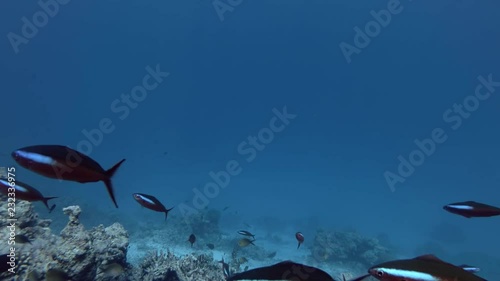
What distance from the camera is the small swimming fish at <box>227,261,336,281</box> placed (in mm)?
1876

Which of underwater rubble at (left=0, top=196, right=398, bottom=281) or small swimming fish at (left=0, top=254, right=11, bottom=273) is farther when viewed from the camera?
Result: underwater rubble at (left=0, top=196, right=398, bottom=281)

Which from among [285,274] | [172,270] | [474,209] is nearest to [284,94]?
[172,270]

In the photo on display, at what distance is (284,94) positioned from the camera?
14088 cm

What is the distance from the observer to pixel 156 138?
180125mm

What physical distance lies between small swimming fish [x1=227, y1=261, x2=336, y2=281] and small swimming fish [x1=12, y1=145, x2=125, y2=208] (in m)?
1.40

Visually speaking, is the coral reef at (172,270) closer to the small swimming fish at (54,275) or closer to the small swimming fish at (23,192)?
the small swimming fish at (54,275)

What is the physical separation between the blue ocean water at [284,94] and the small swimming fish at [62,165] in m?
60.3

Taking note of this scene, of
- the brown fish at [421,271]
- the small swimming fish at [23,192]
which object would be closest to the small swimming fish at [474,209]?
the brown fish at [421,271]

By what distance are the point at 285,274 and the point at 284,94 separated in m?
142

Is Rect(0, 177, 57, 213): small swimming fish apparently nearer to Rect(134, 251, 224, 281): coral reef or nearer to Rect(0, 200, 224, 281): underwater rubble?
Rect(0, 200, 224, 281): underwater rubble

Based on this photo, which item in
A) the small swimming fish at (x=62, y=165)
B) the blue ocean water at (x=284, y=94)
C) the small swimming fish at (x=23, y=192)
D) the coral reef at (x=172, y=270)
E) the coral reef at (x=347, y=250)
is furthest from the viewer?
the blue ocean water at (x=284, y=94)

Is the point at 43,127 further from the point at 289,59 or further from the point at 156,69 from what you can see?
the point at 289,59

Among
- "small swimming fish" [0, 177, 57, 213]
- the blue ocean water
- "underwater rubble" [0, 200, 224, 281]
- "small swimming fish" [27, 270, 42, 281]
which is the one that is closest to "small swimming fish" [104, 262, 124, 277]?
"underwater rubble" [0, 200, 224, 281]

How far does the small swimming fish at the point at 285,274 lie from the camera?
6.15 feet
